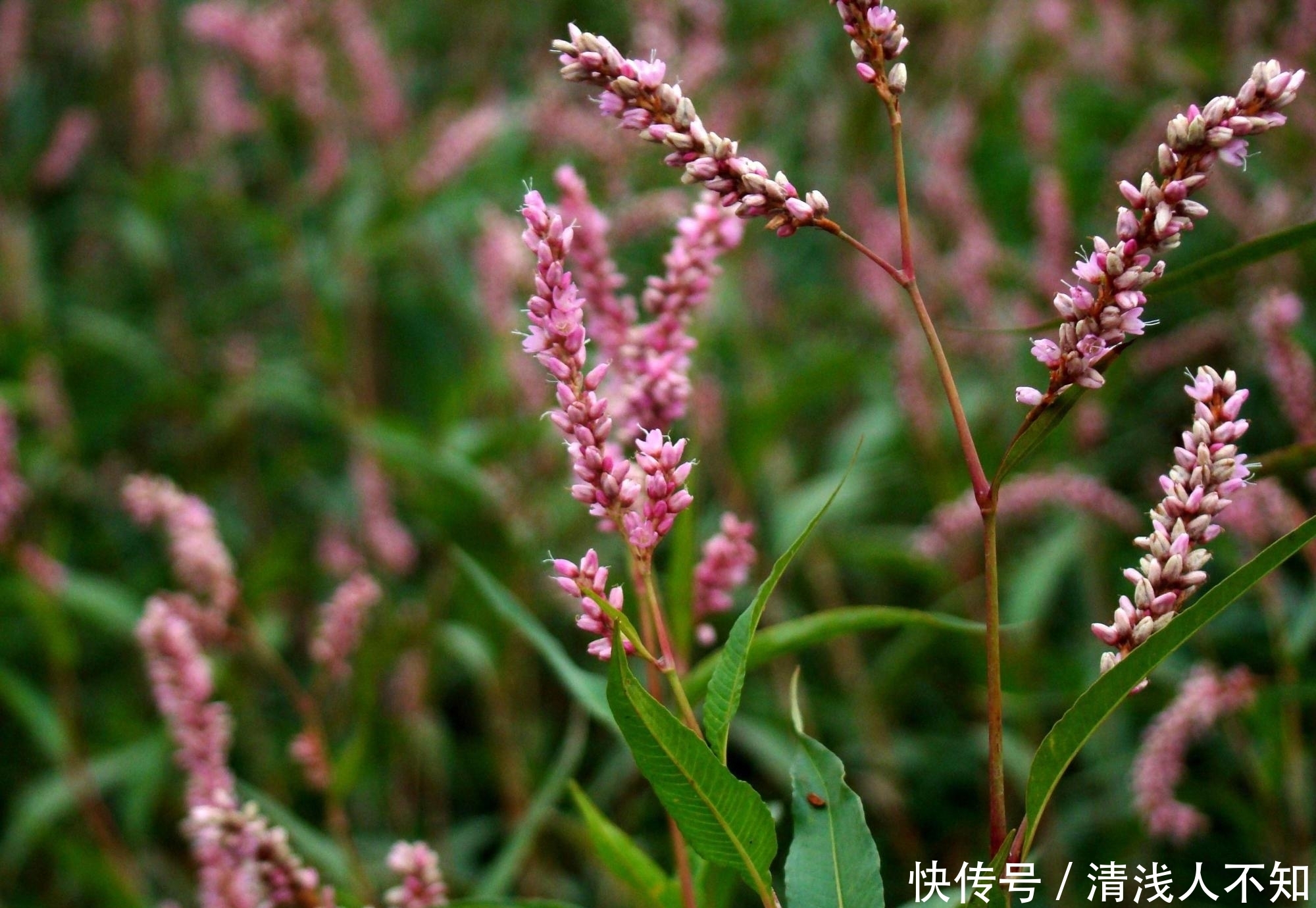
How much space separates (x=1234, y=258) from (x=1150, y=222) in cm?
21

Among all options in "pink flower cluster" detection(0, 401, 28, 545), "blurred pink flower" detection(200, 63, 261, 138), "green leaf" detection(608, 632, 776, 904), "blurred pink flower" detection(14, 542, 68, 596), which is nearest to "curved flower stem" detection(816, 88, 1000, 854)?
"green leaf" detection(608, 632, 776, 904)

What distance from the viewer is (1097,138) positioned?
3.40m

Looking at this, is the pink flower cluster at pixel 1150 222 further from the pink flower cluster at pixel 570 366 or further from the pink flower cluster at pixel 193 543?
the pink flower cluster at pixel 193 543

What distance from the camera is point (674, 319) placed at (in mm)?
1022

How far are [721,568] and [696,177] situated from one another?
1.40 feet

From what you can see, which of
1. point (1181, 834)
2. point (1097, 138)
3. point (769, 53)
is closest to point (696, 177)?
point (1181, 834)

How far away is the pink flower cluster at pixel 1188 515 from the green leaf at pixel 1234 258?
0.12 metres

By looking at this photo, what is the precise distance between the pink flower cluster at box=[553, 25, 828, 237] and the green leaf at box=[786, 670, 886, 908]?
0.29m

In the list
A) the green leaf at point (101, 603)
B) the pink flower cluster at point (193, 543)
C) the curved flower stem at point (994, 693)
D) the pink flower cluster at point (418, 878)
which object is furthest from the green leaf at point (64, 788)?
the curved flower stem at point (994, 693)

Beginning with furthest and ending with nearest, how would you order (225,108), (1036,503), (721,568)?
(225,108) → (1036,503) → (721,568)

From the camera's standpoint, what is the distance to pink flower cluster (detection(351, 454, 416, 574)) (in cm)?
274

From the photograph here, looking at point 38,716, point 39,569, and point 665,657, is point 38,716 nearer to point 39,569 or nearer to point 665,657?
point 39,569

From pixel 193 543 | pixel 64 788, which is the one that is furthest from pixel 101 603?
pixel 193 543

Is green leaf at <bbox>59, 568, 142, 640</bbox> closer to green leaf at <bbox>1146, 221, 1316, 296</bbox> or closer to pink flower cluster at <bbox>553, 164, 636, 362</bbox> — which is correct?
pink flower cluster at <bbox>553, 164, 636, 362</bbox>
